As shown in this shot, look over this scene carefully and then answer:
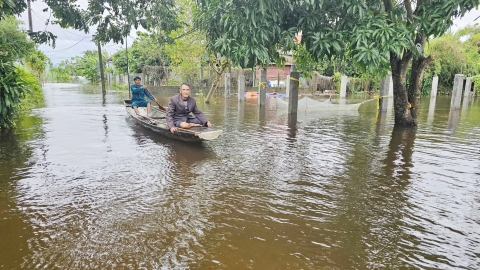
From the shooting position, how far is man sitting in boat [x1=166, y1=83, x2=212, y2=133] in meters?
8.29

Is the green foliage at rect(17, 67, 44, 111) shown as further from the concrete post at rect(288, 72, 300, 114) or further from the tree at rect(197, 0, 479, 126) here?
the concrete post at rect(288, 72, 300, 114)

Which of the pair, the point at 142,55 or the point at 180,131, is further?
the point at 142,55

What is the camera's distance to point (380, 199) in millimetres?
5137

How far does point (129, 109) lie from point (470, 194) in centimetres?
1048

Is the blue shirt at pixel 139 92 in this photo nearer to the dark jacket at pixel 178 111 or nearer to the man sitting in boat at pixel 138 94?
the man sitting in boat at pixel 138 94

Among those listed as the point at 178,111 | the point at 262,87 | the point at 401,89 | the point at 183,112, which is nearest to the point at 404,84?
the point at 401,89

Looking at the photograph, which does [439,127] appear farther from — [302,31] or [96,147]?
[96,147]

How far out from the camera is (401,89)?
35.2 feet

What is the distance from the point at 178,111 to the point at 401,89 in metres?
7.16

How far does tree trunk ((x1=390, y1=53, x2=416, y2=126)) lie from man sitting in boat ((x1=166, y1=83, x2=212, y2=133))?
21.1ft

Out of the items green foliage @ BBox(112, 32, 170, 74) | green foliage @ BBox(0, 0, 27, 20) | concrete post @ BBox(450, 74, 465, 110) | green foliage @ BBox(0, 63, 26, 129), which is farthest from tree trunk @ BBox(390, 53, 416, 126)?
green foliage @ BBox(112, 32, 170, 74)

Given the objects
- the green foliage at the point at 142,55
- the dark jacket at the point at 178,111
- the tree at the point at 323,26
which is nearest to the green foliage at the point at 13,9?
the dark jacket at the point at 178,111

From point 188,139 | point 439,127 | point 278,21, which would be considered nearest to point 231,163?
point 188,139

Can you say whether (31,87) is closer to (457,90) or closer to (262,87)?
(262,87)
